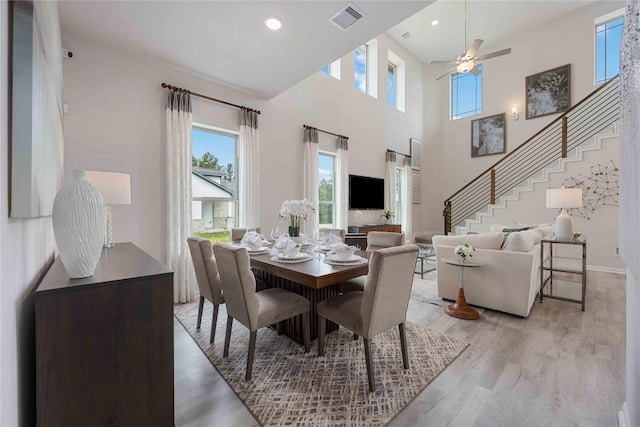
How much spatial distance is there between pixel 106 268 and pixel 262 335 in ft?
4.96

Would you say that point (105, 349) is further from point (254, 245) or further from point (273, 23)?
point (273, 23)

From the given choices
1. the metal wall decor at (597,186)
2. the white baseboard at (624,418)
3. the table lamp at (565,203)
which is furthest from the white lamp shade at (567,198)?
the white baseboard at (624,418)

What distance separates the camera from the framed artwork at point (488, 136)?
7.04m

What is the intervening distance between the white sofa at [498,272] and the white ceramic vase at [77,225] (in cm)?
319

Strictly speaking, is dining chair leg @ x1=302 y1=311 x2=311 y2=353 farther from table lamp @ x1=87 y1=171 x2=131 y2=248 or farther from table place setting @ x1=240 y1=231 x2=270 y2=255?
table lamp @ x1=87 y1=171 x2=131 y2=248

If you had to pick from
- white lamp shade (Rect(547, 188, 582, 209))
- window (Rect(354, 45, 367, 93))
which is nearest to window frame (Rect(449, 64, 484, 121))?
window (Rect(354, 45, 367, 93))

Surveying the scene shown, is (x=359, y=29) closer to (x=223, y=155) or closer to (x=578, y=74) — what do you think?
(x=223, y=155)

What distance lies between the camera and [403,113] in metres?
7.56

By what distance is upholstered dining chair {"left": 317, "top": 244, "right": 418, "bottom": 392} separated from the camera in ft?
5.52

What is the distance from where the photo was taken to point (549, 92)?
20.6 feet

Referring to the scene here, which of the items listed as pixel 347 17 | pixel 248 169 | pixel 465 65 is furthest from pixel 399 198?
pixel 347 17

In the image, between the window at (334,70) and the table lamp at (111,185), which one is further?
the window at (334,70)

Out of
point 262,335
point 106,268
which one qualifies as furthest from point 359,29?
point 262,335

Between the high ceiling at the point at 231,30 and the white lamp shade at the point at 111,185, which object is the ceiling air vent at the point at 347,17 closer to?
the high ceiling at the point at 231,30
